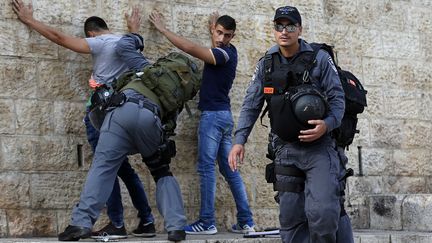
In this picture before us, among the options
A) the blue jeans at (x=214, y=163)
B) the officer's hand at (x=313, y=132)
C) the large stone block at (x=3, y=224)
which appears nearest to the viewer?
the officer's hand at (x=313, y=132)

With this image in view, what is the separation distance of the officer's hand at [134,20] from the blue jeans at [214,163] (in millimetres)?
994

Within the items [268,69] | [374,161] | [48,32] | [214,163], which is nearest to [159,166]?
[214,163]

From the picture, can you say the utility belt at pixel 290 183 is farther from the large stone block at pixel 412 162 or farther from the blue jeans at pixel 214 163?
the large stone block at pixel 412 162

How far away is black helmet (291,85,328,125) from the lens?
6492 millimetres

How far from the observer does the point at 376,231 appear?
9297 mm

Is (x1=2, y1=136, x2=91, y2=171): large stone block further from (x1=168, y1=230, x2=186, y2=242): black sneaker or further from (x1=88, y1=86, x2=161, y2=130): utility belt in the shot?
(x1=168, y1=230, x2=186, y2=242): black sneaker

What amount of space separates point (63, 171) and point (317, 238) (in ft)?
8.74

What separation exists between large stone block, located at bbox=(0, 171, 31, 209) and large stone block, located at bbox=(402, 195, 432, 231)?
366cm

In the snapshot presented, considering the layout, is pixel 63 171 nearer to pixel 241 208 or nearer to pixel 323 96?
pixel 241 208

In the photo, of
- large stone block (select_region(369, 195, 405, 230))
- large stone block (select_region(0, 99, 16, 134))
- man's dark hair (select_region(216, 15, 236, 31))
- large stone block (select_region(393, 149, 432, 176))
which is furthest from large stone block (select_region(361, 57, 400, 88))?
large stone block (select_region(0, 99, 16, 134))

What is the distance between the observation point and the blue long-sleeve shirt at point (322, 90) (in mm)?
6730

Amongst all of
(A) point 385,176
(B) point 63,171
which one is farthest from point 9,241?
(A) point 385,176

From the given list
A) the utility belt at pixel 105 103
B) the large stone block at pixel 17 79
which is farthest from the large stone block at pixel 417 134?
the large stone block at pixel 17 79

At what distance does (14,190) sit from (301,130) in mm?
2748
